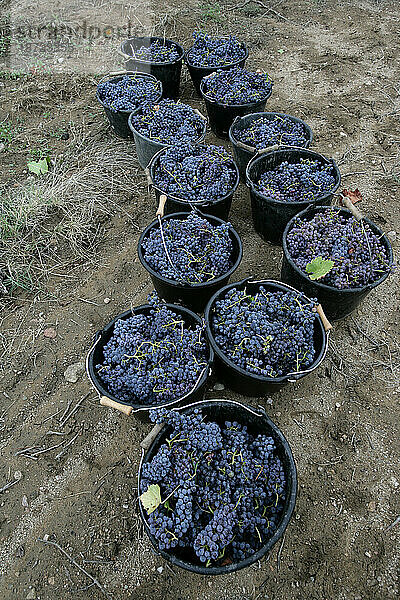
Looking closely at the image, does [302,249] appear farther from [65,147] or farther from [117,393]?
[65,147]

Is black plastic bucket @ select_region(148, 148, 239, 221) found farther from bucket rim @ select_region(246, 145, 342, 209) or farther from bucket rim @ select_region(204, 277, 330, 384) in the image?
bucket rim @ select_region(204, 277, 330, 384)

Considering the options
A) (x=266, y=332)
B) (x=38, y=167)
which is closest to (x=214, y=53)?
(x=38, y=167)

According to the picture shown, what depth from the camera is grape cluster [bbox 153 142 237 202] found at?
10.2 feet

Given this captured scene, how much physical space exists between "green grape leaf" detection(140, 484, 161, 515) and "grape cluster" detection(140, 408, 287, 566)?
51 millimetres

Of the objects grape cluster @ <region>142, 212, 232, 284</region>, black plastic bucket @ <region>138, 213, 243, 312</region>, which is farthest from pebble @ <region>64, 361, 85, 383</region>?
grape cluster @ <region>142, 212, 232, 284</region>

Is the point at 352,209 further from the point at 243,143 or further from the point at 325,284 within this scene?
the point at 243,143

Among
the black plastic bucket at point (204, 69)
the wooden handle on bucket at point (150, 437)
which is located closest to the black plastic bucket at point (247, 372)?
the wooden handle on bucket at point (150, 437)

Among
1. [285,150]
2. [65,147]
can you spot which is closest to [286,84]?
[285,150]

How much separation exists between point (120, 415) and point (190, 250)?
1.14 metres

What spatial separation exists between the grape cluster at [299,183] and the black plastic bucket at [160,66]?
2245 mm

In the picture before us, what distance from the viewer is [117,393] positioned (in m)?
2.21

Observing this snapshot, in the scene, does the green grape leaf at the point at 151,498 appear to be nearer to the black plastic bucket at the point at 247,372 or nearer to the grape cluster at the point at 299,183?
the black plastic bucket at the point at 247,372

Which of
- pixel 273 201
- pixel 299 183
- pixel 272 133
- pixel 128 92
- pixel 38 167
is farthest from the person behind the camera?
pixel 128 92

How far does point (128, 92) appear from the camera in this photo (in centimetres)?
412
